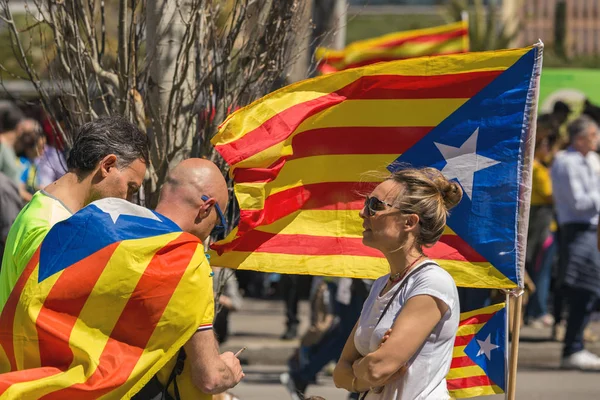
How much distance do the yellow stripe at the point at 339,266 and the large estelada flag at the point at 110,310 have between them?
1.33m

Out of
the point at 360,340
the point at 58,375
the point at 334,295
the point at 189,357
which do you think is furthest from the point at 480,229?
the point at 334,295

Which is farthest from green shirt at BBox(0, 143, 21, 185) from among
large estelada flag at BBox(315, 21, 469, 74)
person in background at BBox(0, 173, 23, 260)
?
large estelada flag at BBox(315, 21, 469, 74)

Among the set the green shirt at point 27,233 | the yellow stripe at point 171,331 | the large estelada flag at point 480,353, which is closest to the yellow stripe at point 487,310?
the large estelada flag at point 480,353

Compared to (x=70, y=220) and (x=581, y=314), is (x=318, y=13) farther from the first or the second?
(x=70, y=220)

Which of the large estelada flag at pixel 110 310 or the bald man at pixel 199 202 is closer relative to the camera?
the large estelada flag at pixel 110 310

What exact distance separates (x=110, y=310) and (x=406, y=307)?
3.15 ft

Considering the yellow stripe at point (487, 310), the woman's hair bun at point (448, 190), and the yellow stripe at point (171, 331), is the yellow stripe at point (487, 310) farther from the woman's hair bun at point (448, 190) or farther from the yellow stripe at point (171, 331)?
the yellow stripe at point (171, 331)

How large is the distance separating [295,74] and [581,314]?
215 inches

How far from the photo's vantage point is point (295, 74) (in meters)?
13.8

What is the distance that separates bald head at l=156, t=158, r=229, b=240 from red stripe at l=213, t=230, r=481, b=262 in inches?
42.1

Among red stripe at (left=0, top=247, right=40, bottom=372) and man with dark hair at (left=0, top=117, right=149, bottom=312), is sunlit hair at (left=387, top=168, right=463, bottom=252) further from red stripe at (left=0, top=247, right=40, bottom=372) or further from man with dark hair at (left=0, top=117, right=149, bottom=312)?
red stripe at (left=0, top=247, right=40, bottom=372)

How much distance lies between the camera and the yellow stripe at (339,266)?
15.7 feet

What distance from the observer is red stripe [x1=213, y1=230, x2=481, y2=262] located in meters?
4.84

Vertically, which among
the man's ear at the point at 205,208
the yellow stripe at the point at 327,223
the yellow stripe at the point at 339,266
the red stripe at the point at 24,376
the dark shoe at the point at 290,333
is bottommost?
the dark shoe at the point at 290,333
